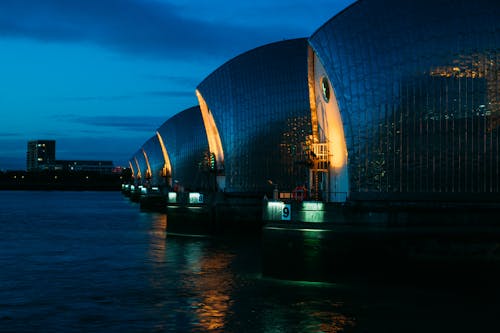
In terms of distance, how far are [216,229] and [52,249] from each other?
37.7ft

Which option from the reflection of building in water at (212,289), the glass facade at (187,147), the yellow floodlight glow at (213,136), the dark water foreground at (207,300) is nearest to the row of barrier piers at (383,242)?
the dark water foreground at (207,300)

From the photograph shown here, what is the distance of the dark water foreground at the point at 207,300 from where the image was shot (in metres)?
20.2

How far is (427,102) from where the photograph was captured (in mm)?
29875

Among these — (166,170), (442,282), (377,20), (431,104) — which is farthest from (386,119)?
(166,170)

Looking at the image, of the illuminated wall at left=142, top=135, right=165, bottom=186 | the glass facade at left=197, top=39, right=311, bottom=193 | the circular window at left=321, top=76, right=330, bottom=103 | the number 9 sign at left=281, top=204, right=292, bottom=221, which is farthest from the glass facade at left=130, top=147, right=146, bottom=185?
the number 9 sign at left=281, top=204, right=292, bottom=221

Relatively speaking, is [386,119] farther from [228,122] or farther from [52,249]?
[228,122]

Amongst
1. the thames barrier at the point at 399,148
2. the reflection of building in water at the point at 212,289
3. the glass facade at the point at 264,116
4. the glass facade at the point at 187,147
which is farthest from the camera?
the glass facade at the point at 187,147

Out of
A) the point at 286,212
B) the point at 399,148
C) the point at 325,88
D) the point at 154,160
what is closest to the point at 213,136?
the point at 325,88

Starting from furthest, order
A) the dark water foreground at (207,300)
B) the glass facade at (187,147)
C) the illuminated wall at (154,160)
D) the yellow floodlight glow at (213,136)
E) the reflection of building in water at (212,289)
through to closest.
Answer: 1. the illuminated wall at (154,160)
2. the glass facade at (187,147)
3. the yellow floodlight glow at (213,136)
4. the reflection of building in water at (212,289)
5. the dark water foreground at (207,300)

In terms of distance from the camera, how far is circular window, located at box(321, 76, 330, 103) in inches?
1352

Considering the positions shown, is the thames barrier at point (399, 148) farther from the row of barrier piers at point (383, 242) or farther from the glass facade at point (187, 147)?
the glass facade at point (187, 147)

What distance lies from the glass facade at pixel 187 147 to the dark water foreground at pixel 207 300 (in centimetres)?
4263

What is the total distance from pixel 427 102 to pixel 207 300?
12.7 meters

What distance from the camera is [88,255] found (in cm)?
3634
